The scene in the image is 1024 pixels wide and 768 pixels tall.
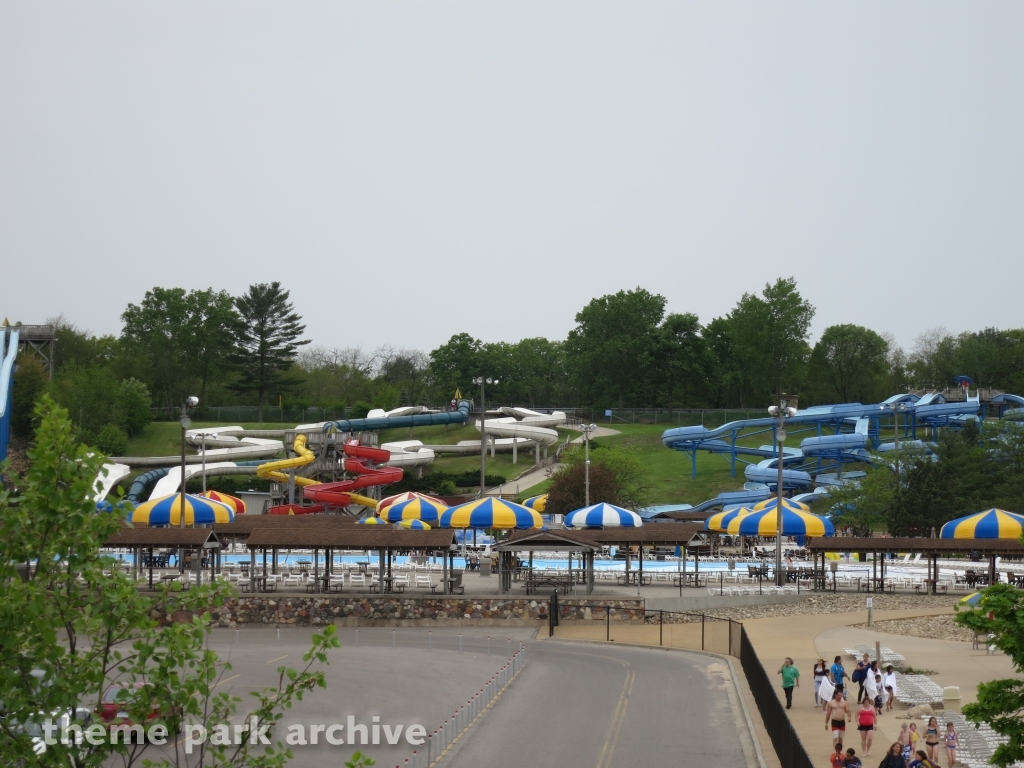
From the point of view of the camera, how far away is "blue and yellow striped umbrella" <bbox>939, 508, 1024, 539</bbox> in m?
42.6

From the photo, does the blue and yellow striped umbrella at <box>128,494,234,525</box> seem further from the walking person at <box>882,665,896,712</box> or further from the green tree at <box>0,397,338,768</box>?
the green tree at <box>0,397,338,768</box>

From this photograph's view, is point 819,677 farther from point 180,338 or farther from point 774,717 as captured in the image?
point 180,338

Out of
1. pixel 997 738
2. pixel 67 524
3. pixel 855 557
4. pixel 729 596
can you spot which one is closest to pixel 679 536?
pixel 729 596

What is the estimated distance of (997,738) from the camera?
17984 mm

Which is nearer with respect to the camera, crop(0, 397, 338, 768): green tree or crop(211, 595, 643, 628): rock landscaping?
crop(0, 397, 338, 768): green tree

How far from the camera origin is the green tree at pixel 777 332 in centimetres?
10000

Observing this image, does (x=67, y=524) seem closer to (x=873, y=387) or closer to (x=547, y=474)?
(x=547, y=474)

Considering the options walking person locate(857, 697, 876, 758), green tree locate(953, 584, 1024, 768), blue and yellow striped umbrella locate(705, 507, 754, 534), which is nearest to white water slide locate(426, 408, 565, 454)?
blue and yellow striped umbrella locate(705, 507, 754, 534)

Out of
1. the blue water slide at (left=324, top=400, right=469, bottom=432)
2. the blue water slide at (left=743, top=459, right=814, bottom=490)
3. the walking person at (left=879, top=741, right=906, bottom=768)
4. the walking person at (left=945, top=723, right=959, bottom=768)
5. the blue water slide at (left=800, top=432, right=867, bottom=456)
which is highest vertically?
the blue water slide at (left=324, top=400, right=469, bottom=432)

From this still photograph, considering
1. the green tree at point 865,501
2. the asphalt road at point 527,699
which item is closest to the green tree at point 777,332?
the green tree at point 865,501

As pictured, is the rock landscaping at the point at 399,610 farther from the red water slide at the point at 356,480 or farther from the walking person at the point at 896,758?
the red water slide at the point at 356,480

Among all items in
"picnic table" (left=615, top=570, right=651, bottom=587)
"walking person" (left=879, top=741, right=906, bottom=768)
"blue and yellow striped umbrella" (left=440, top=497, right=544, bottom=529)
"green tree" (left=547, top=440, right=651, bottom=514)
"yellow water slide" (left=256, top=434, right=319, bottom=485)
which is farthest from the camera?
"yellow water slide" (left=256, top=434, right=319, bottom=485)

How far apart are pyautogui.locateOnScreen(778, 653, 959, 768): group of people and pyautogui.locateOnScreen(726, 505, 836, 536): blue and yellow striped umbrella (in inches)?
833

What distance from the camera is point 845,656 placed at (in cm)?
2880
